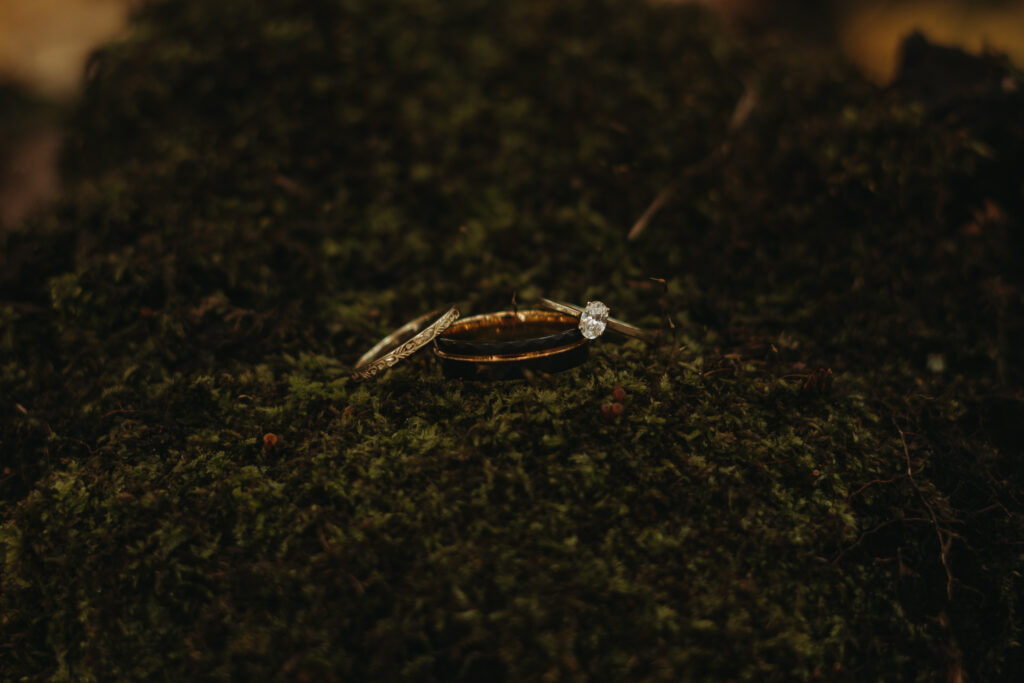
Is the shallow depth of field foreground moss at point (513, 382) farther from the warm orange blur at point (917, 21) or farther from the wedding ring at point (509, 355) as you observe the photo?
the warm orange blur at point (917, 21)

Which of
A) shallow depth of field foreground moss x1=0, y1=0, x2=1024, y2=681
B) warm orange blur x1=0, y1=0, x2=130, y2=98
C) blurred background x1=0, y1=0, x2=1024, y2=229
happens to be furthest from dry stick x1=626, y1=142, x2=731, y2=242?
warm orange blur x1=0, y1=0, x2=130, y2=98

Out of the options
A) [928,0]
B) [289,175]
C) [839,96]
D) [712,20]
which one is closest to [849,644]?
[839,96]

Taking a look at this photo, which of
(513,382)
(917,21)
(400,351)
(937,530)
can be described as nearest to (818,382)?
(937,530)

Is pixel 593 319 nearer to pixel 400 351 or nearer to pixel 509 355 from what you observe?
pixel 509 355

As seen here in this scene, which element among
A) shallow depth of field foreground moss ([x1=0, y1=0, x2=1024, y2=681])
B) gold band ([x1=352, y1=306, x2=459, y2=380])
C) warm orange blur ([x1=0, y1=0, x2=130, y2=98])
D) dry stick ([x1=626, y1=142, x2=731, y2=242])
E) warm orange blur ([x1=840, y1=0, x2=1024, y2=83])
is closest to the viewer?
shallow depth of field foreground moss ([x1=0, y1=0, x2=1024, y2=681])

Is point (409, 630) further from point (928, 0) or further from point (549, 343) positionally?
point (928, 0)

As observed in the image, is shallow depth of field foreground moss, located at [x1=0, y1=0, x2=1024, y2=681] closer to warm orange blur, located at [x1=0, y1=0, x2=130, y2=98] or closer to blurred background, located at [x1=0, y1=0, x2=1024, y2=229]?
blurred background, located at [x1=0, y1=0, x2=1024, y2=229]

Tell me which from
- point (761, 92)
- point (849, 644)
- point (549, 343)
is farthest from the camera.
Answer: point (761, 92)

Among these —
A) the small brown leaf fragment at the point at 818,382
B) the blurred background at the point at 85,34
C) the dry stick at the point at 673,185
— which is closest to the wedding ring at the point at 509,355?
the small brown leaf fragment at the point at 818,382
